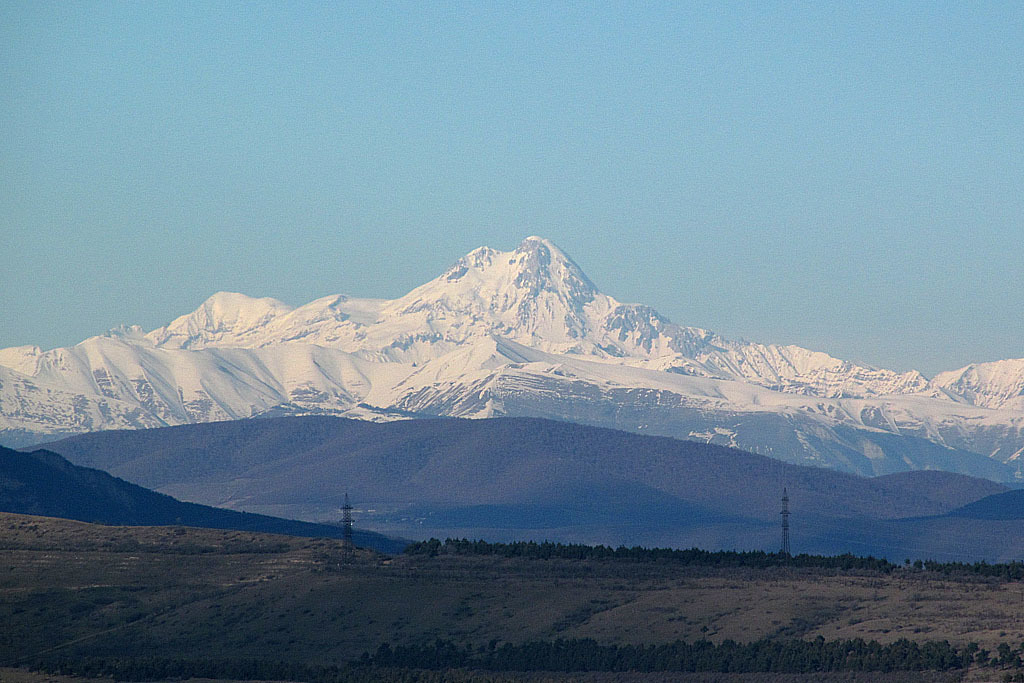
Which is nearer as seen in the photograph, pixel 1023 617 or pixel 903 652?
pixel 903 652

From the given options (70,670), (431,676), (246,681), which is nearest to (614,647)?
(431,676)

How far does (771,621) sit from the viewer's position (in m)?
192

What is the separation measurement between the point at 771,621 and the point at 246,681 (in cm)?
5416

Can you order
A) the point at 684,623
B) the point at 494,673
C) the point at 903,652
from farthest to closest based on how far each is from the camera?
the point at 684,623, the point at 494,673, the point at 903,652

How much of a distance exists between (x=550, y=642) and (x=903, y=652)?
3900 cm

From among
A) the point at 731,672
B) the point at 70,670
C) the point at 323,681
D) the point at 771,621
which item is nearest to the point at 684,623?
the point at 771,621

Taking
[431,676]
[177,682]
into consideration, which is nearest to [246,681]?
[177,682]

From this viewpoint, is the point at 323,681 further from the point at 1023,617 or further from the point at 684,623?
the point at 1023,617

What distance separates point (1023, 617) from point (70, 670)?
94.9 metres

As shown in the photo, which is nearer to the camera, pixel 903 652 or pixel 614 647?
pixel 903 652

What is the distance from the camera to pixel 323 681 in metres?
175

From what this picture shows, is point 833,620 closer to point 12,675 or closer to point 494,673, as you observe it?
point 494,673

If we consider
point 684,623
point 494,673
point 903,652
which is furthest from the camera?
point 684,623

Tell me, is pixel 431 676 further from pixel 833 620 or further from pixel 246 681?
pixel 833 620
